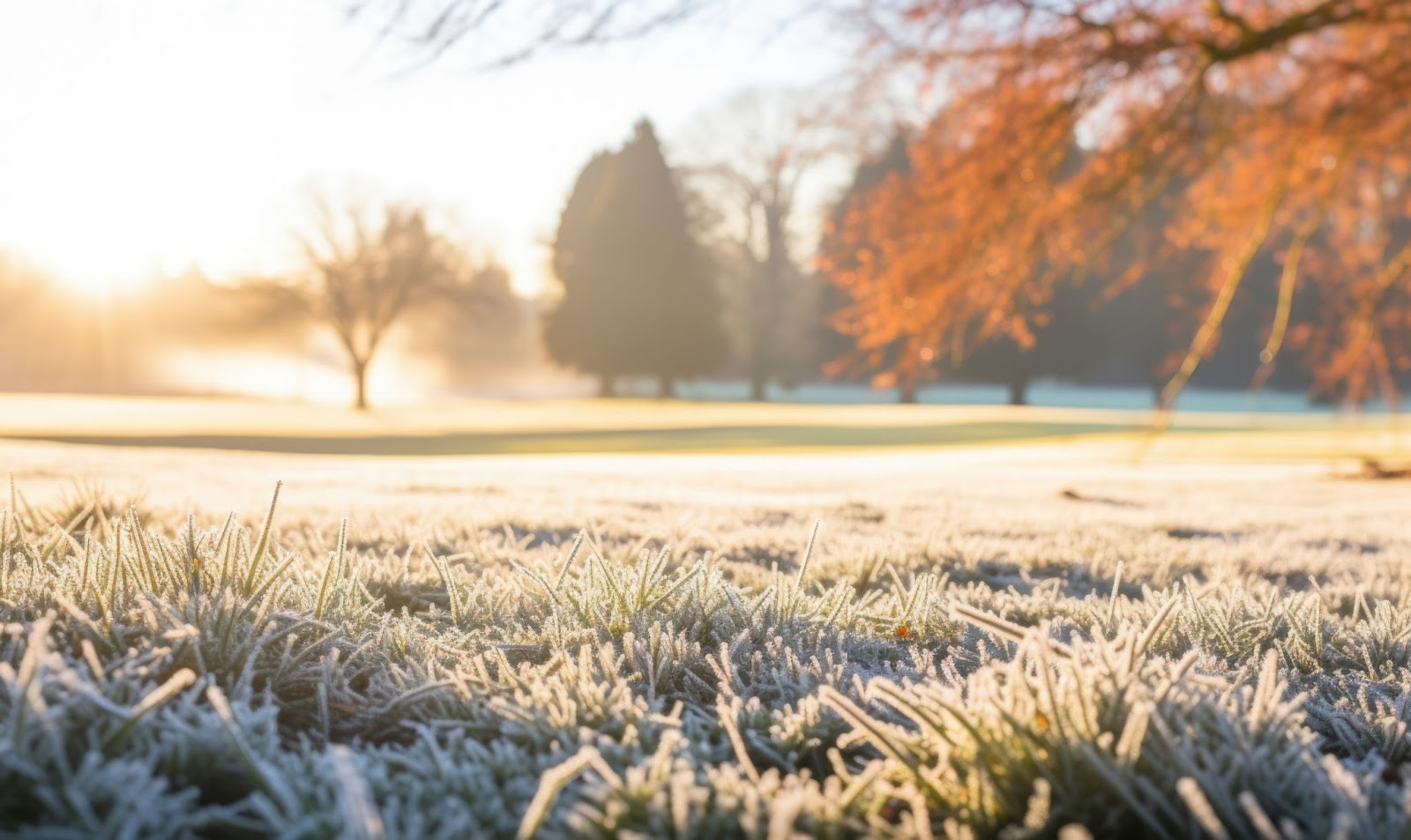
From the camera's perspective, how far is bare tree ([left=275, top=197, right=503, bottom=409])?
105 feet

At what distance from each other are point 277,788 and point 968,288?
5.40m

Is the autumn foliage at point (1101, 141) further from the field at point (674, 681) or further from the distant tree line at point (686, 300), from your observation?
the distant tree line at point (686, 300)

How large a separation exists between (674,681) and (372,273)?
3245 cm

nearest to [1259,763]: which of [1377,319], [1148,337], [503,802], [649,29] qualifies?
A: [503,802]

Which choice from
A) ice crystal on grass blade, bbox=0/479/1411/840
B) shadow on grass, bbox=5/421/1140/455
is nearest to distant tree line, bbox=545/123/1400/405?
shadow on grass, bbox=5/421/1140/455

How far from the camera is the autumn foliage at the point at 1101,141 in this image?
17.7 ft

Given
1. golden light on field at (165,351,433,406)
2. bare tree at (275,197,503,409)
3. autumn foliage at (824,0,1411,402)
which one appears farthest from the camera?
golden light on field at (165,351,433,406)

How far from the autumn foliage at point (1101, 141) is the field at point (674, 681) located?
203cm

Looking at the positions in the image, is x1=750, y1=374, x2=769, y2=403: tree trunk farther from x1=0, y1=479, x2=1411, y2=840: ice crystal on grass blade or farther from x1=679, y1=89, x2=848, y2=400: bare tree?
x1=0, y1=479, x2=1411, y2=840: ice crystal on grass blade

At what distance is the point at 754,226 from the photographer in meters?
38.6

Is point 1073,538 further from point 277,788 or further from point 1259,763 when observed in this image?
point 277,788

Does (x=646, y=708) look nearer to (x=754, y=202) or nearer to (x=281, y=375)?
(x=754, y=202)

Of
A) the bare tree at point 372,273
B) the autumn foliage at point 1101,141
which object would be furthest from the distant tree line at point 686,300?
the autumn foliage at point 1101,141

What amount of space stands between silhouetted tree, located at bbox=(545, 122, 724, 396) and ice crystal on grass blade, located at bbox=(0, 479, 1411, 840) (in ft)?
120
